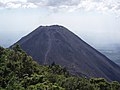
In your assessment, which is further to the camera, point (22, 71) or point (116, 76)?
point (116, 76)

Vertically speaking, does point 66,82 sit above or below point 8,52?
below

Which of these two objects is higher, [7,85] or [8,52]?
[8,52]

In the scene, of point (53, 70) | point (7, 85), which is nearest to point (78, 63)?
point (53, 70)

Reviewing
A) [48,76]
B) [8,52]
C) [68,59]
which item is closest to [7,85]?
[48,76]

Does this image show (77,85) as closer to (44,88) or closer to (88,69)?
(44,88)

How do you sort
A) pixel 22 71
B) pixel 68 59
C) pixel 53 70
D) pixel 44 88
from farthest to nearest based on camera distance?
pixel 68 59 < pixel 53 70 < pixel 22 71 < pixel 44 88

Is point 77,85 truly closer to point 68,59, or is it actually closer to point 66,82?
point 66,82

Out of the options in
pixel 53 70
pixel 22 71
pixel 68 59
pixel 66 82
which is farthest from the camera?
pixel 68 59
